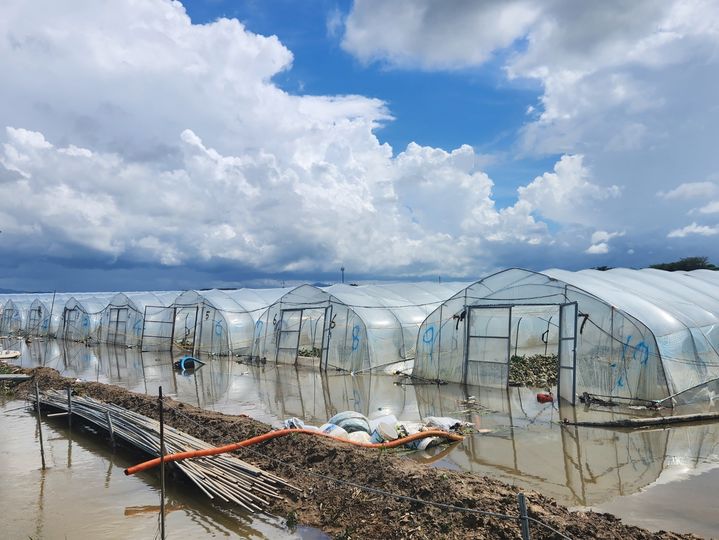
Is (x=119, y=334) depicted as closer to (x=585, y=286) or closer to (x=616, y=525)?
(x=585, y=286)

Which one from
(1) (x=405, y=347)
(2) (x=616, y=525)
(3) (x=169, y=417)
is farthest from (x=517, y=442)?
(1) (x=405, y=347)

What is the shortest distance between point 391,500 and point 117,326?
36540 millimetres

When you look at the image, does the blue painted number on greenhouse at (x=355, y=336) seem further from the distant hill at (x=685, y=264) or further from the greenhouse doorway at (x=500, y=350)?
the distant hill at (x=685, y=264)

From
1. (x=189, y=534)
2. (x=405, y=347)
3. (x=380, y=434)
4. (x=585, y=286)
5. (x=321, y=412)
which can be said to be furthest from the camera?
(x=405, y=347)

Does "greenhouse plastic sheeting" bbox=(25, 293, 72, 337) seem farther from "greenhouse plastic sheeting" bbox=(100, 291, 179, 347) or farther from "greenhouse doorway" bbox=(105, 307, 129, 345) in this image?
"greenhouse doorway" bbox=(105, 307, 129, 345)

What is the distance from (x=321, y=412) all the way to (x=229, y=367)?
12.2 meters

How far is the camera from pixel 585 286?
16484mm

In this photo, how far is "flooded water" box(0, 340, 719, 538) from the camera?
810cm

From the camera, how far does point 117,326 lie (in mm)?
39531

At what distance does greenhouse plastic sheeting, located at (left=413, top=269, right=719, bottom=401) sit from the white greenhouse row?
0.04 meters

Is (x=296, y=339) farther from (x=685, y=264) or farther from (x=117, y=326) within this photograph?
(x=685, y=264)

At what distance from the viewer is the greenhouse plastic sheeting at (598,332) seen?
1457cm

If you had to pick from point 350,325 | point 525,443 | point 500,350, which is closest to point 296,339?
point 350,325

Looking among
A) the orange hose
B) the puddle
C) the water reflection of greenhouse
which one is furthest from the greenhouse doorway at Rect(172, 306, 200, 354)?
the orange hose
